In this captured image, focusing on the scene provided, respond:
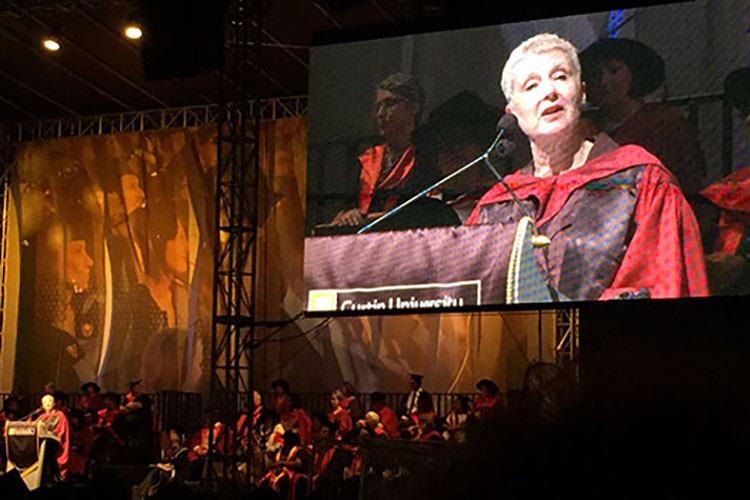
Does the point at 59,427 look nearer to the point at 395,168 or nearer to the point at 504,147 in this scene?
the point at 395,168

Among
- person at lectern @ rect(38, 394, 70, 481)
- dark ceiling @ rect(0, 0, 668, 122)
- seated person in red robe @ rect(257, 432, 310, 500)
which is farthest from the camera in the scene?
dark ceiling @ rect(0, 0, 668, 122)

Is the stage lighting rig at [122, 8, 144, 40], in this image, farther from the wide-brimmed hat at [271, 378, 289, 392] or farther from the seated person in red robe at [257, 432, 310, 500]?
the seated person in red robe at [257, 432, 310, 500]

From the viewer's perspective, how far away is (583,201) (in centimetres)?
972

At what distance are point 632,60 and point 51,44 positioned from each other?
8583 millimetres

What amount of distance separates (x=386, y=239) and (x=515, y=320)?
5.03 meters

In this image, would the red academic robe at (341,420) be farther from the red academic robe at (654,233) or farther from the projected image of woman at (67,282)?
the projected image of woman at (67,282)

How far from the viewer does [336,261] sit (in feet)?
34.9

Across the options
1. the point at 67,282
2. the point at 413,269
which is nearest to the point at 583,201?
the point at 413,269

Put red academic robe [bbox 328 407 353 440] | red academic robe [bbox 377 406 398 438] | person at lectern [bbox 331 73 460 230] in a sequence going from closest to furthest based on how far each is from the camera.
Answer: person at lectern [bbox 331 73 460 230] → red academic robe [bbox 377 406 398 438] → red academic robe [bbox 328 407 353 440]

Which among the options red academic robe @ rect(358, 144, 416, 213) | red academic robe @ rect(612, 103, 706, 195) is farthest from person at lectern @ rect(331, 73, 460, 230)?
red academic robe @ rect(612, 103, 706, 195)

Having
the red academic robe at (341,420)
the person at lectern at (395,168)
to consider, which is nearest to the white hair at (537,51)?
the person at lectern at (395,168)

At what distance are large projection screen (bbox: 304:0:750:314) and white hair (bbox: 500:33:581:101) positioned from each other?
5 cm

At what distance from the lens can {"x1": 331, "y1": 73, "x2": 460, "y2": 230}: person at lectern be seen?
1041 cm

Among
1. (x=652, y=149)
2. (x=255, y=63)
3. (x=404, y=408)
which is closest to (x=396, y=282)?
(x=652, y=149)
